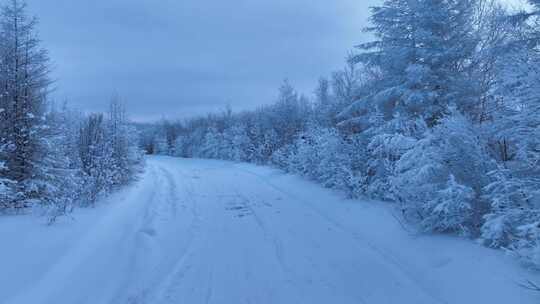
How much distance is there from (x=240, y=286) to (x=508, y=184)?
Result: 4.24 m

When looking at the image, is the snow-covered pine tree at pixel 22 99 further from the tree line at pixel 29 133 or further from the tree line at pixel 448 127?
the tree line at pixel 448 127

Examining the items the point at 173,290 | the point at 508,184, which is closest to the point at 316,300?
the point at 173,290

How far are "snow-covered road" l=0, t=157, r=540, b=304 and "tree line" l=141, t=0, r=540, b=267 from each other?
2.03ft

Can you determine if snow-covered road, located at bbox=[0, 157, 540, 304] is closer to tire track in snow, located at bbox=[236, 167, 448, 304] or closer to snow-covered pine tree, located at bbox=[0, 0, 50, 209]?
tire track in snow, located at bbox=[236, 167, 448, 304]

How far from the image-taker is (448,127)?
617 cm

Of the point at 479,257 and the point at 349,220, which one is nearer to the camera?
the point at 479,257

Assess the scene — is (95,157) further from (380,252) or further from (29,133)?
(380,252)

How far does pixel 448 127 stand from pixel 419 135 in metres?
1.50

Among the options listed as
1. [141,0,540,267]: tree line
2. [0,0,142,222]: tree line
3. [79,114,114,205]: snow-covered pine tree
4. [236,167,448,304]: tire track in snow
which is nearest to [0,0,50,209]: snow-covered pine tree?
[0,0,142,222]: tree line

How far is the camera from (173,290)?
14.6 ft

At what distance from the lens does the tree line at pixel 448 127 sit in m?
5.18

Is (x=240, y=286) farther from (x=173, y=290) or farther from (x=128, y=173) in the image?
(x=128, y=173)

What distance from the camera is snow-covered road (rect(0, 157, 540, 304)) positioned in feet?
13.9

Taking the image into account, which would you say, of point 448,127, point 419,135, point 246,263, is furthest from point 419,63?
point 246,263
